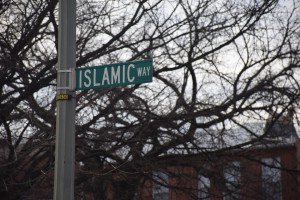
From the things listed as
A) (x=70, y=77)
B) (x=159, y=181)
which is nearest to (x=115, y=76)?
(x=70, y=77)

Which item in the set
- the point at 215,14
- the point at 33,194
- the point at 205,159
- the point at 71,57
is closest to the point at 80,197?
the point at 33,194

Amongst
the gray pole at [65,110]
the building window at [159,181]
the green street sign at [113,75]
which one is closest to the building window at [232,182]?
the building window at [159,181]

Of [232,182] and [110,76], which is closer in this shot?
[110,76]

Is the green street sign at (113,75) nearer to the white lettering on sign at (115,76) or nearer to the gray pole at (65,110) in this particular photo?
the white lettering on sign at (115,76)

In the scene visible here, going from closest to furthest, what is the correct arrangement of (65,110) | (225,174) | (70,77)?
1. (65,110)
2. (70,77)
3. (225,174)

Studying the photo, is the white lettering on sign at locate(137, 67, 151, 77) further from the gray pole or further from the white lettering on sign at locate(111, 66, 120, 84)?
the gray pole

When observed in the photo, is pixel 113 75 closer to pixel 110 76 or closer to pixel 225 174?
pixel 110 76

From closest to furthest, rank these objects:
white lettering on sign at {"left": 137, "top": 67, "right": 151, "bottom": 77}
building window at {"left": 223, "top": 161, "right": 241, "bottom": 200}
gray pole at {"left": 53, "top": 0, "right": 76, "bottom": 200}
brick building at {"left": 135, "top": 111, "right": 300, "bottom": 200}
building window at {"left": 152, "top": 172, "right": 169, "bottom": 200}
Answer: gray pole at {"left": 53, "top": 0, "right": 76, "bottom": 200} < white lettering on sign at {"left": 137, "top": 67, "right": 151, "bottom": 77} < building window at {"left": 152, "top": 172, "right": 169, "bottom": 200} < brick building at {"left": 135, "top": 111, "right": 300, "bottom": 200} < building window at {"left": 223, "top": 161, "right": 241, "bottom": 200}

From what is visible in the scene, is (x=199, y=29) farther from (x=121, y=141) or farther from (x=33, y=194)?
(x=33, y=194)

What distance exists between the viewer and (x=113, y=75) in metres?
5.79

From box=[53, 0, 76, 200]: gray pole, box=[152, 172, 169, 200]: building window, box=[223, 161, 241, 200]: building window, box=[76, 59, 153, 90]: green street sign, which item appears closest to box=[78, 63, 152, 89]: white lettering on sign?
box=[76, 59, 153, 90]: green street sign

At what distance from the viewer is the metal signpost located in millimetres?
5473

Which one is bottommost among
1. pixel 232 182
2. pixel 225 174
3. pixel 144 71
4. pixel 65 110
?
pixel 65 110

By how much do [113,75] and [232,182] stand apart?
9.02 metres
